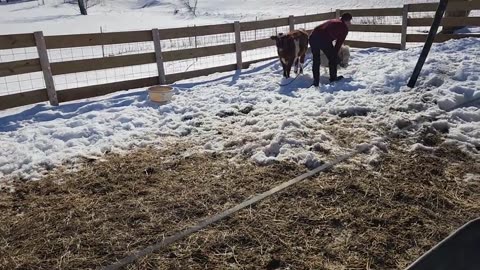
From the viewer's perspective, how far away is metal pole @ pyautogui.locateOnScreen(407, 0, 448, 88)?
20.2 ft

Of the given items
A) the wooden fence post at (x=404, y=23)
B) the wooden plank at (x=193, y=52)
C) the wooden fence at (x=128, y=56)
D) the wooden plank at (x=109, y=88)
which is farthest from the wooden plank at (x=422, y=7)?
the wooden plank at (x=109, y=88)

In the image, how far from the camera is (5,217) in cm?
353

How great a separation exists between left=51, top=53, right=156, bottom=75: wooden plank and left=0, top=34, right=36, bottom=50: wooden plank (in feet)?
1.75

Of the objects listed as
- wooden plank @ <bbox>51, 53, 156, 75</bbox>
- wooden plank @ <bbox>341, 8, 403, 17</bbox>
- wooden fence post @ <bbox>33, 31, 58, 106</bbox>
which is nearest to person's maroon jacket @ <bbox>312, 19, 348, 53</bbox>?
wooden plank @ <bbox>51, 53, 156, 75</bbox>

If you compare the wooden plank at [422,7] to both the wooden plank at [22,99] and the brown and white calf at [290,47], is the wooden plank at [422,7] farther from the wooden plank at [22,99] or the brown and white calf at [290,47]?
the wooden plank at [22,99]

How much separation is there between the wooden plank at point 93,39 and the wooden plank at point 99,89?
835 millimetres

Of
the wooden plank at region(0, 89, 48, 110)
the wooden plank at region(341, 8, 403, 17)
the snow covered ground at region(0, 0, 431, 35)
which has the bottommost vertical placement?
the wooden plank at region(0, 89, 48, 110)

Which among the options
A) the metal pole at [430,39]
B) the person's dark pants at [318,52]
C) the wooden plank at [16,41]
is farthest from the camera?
the person's dark pants at [318,52]

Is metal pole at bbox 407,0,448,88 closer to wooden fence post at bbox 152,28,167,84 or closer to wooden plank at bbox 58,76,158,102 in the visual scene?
wooden fence post at bbox 152,28,167,84

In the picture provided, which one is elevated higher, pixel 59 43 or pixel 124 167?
pixel 59 43

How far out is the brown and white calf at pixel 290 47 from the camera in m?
8.19

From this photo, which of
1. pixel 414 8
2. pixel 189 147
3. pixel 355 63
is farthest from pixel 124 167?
pixel 414 8

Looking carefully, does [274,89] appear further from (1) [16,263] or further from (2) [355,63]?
(1) [16,263]

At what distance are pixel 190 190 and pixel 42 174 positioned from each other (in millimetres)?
1850
